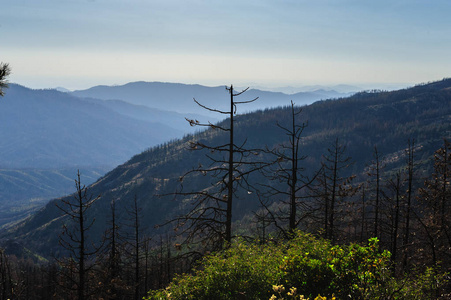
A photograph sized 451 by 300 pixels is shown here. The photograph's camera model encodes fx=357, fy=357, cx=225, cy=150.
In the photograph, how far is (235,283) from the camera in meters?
11.0

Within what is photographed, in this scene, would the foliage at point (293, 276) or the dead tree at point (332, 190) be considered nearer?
the foliage at point (293, 276)

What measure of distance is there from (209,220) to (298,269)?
5648mm

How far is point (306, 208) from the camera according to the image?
63.8 ft

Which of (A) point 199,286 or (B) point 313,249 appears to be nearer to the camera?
(A) point 199,286

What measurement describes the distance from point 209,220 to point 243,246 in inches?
157

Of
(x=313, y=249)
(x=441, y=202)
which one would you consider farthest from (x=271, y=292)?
(x=441, y=202)

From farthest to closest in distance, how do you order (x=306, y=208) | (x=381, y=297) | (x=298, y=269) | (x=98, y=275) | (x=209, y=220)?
(x=98, y=275)
(x=306, y=208)
(x=209, y=220)
(x=298, y=269)
(x=381, y=297)

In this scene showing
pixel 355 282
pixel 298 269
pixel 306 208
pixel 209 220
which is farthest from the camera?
pixel 306 208

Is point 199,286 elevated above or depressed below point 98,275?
above

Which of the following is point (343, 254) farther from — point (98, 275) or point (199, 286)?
point (98, 275)

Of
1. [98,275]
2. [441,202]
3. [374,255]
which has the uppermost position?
[374,255]

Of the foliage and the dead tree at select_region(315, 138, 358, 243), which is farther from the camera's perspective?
the dead tree at select_region(315, 138, 358, 243)

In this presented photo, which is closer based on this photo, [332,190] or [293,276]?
[293,276]

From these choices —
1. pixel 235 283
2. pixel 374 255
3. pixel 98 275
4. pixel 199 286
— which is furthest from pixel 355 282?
pixel 98 275
